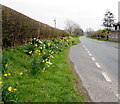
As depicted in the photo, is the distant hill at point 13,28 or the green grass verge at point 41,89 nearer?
the green grass verge at point 41,89

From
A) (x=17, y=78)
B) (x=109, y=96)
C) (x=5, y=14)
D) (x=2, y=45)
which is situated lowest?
(x=109, y=96)

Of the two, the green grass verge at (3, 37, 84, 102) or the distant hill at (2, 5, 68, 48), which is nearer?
the green grass verge at (3, 37, 84, 102)

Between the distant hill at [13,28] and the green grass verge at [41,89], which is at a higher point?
the distant hill at [13,28]

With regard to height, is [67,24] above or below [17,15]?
above

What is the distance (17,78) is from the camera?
324 cm

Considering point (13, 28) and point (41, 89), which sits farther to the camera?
point (13, 28)

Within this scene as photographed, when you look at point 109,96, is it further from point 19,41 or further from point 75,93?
point 19,41

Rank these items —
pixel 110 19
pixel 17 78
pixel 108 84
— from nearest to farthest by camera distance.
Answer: pixel 17 78 → pixel 108 84 → pixel 110 19

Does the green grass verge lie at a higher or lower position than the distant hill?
lower

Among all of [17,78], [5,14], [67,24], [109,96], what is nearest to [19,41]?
[5,14]

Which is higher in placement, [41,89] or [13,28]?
[13,28]

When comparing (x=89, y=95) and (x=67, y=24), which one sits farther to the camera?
(x=67, y=24)

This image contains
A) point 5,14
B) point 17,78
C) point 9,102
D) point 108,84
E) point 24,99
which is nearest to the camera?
point 9,102

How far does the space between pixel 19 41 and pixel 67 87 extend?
3.68 metres
